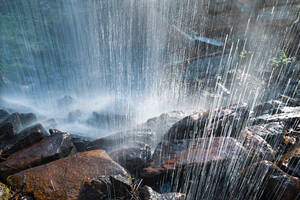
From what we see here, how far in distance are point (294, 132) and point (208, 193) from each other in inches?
97.7

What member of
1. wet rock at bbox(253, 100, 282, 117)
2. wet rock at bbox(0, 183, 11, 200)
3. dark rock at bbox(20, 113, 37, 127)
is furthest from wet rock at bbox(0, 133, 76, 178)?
wet rock at bbox(253, 100, 282, 117)

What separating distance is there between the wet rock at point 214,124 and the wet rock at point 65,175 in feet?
5.73

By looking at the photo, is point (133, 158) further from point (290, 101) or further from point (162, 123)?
point (290, 101)

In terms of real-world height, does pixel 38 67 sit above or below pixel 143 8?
below

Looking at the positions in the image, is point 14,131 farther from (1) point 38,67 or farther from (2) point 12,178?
(1) point 38,67

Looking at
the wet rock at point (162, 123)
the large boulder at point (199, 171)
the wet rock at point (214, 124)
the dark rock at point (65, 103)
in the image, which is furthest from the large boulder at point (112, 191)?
the dark rock at point (65, 103)

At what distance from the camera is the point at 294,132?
360 centimetres

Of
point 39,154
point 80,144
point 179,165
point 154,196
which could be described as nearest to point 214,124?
point 179,165

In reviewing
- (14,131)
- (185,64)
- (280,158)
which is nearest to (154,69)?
(185,64)

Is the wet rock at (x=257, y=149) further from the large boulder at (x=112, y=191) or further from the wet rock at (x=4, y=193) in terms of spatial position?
the wet rock at (x=4, y=193)

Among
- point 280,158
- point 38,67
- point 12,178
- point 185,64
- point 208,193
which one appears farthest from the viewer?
point 38,67

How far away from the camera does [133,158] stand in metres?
3.17

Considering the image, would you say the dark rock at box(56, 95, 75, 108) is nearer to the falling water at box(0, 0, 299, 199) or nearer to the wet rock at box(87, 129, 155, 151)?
the falling water at box(0, 0, 299, 199)

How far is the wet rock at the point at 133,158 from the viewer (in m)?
3.11
